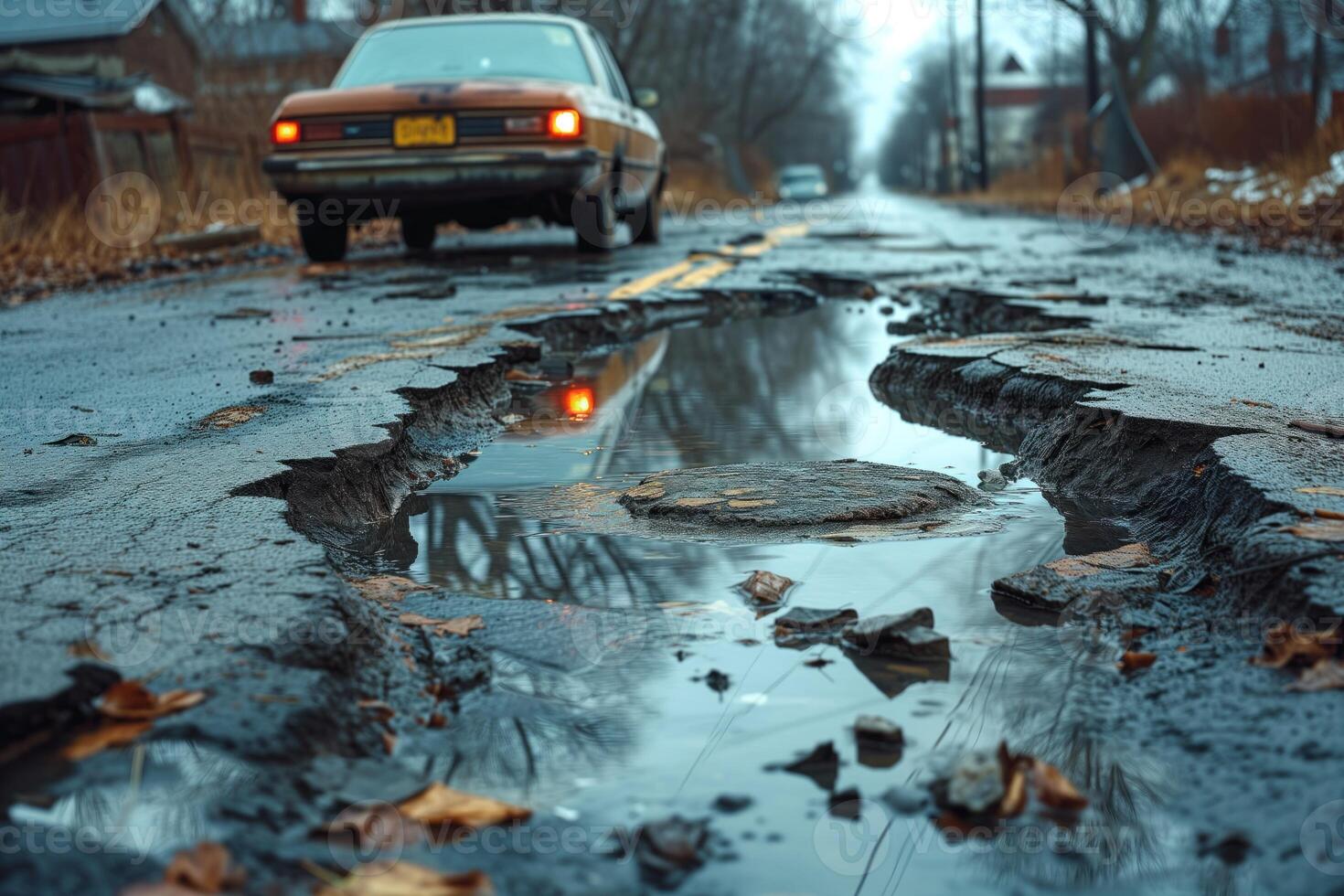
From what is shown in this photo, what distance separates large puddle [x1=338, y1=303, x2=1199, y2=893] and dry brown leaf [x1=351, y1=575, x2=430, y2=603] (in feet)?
0.21

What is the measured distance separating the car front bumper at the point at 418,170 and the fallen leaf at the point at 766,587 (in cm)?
602

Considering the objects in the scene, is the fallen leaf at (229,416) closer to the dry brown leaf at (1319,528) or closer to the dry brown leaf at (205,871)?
the dry brown leaf at (205,871)

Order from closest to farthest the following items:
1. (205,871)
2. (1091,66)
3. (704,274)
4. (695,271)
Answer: (205,871) < (704,274) < (695,271) < (1091,66)

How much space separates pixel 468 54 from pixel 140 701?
7724mm

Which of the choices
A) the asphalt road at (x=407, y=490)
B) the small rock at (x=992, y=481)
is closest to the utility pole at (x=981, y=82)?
the asphalt road at (x=407, y=490)

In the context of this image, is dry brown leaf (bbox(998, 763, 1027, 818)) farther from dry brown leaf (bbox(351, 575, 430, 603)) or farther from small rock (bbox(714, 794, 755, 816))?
dry brown leaf (bbox(351, 575, 430, 603))

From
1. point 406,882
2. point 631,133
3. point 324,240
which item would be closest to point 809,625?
point 406,882

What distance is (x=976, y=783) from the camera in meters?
1.59

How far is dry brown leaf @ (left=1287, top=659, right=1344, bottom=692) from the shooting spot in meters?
1.75

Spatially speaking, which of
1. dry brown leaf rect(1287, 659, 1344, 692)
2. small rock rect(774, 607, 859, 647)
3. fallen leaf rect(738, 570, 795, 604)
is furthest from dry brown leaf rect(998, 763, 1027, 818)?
fallen leaf rect(738, 570, 795, 604)

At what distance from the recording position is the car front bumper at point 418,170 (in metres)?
8.05

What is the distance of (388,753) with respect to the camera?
66.6 inches

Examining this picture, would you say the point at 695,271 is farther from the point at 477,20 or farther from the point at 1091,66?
the point at 1091,66

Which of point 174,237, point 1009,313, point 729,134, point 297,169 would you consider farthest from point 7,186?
point 729,134
